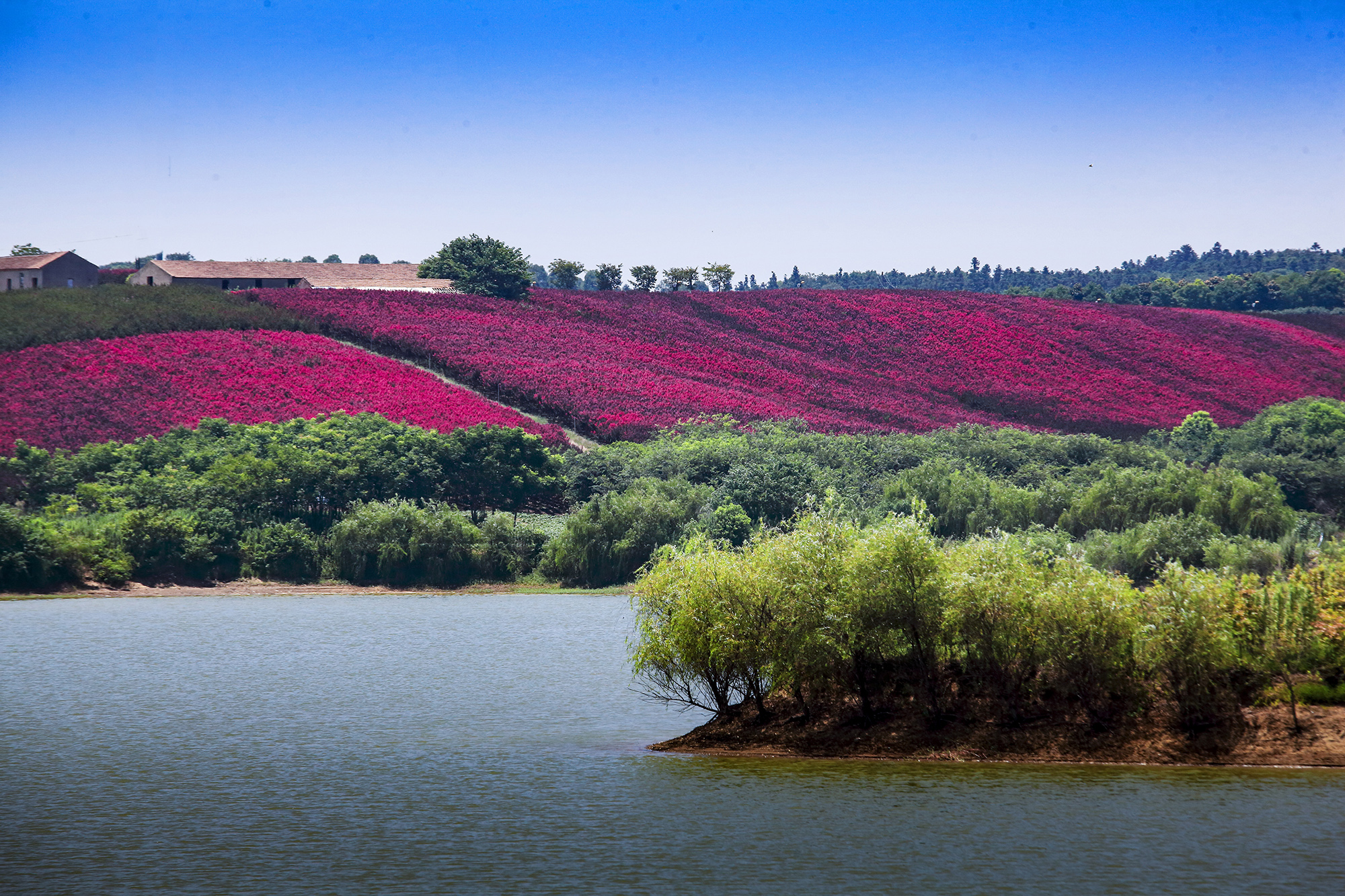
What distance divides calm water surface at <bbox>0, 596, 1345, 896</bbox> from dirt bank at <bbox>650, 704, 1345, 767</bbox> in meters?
0.64

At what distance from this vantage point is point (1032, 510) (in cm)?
7306

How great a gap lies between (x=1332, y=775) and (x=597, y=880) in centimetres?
1649

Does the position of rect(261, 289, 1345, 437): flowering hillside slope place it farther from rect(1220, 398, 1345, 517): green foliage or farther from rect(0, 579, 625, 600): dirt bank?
rect(0, 579, 625, 600): dirt bank

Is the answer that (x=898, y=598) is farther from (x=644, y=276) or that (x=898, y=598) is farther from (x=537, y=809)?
(x=644, y=276)

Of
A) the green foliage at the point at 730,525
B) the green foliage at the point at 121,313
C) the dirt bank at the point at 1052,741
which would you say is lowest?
the green foliage at the point at 730,525

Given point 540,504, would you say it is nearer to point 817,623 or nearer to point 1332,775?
point 817,623

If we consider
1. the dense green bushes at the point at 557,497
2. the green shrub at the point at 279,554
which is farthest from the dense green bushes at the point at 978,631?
the green shrub at the point at 279,554

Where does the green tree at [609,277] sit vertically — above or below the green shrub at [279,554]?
above

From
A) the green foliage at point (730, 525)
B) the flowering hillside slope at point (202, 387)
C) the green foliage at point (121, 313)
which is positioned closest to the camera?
the green foliage at point (730, 525)

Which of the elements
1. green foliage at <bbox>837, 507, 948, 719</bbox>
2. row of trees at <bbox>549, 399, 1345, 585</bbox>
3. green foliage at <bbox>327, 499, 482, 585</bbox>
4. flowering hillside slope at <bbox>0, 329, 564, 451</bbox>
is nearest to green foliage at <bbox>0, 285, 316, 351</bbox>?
flowering hillside slope at <bbox>0, 329, 564, 451</bbox>

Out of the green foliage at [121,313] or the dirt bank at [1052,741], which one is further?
the green foliage at [121,313]

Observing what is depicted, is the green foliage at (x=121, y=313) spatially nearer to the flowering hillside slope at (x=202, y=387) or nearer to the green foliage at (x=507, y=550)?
the flowering hillside slope at (x=202, y=387)

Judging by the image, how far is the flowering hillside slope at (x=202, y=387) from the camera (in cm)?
7931

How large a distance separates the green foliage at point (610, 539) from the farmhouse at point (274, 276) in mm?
59198
